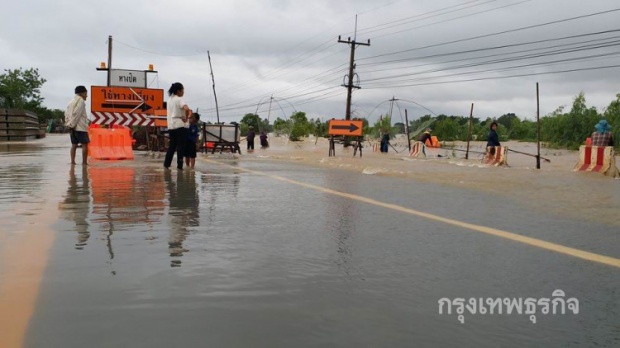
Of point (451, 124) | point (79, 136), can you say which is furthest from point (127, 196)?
point (451, 124)

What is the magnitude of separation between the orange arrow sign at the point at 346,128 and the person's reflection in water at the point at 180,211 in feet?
51.4

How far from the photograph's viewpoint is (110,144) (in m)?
16.8

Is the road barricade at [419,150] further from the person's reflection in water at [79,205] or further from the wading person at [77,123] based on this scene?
the person's reflection in water at [79,205]

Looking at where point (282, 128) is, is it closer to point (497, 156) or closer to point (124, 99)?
→ point (124, 99)

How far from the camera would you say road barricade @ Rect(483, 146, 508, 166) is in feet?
67.4

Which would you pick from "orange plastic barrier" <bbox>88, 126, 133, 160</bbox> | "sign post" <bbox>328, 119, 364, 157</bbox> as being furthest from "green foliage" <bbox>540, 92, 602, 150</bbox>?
"orange plastic barrier" <bbox>88, 126, 133, 160</bbox>

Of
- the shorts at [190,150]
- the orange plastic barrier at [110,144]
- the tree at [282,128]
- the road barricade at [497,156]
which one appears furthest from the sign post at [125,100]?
the tree at [282,128]

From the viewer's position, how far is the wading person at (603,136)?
16.9 m

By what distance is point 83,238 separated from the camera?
4773 mm

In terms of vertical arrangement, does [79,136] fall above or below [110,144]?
above

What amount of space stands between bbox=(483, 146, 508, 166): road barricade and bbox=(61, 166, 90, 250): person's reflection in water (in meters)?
14.2

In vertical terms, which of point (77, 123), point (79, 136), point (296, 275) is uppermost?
point (77, 123)

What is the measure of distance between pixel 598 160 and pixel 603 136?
1298mm

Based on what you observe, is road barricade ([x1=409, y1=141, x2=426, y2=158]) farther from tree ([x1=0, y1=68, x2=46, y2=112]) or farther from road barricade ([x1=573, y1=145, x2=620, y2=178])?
tree ([x1=0, y1=68, x2=46, y2=112])
